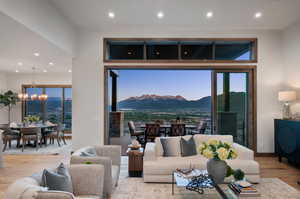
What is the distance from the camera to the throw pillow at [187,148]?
4.23m

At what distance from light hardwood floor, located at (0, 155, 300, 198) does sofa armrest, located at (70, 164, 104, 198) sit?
2.09 m

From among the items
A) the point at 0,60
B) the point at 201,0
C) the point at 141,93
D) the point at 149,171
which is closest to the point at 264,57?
the point at 201,0

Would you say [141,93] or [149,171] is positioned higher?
[141,93]

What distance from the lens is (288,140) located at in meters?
4.95

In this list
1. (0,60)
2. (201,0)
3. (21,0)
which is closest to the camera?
(21,0)

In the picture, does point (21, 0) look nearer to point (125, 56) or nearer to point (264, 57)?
point (125, 56)

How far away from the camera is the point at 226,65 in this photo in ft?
19.4

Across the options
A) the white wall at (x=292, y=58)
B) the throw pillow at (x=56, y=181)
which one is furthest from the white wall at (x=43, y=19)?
the white wall at (x=292, y=58)

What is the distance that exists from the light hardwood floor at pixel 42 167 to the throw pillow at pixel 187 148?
163 centimetres

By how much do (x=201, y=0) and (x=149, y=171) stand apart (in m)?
3.76

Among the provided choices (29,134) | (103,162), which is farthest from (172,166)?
(29,134)

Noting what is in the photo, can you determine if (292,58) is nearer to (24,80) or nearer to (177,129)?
(177,129)

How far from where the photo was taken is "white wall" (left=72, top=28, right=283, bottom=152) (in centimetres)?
595

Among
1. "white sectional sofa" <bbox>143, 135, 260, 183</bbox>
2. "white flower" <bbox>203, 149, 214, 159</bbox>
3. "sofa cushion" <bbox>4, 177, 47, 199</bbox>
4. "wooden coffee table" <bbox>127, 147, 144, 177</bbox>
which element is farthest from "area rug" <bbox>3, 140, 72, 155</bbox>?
"white flower" <bbox>203, 149, 214, 159</bbox>
